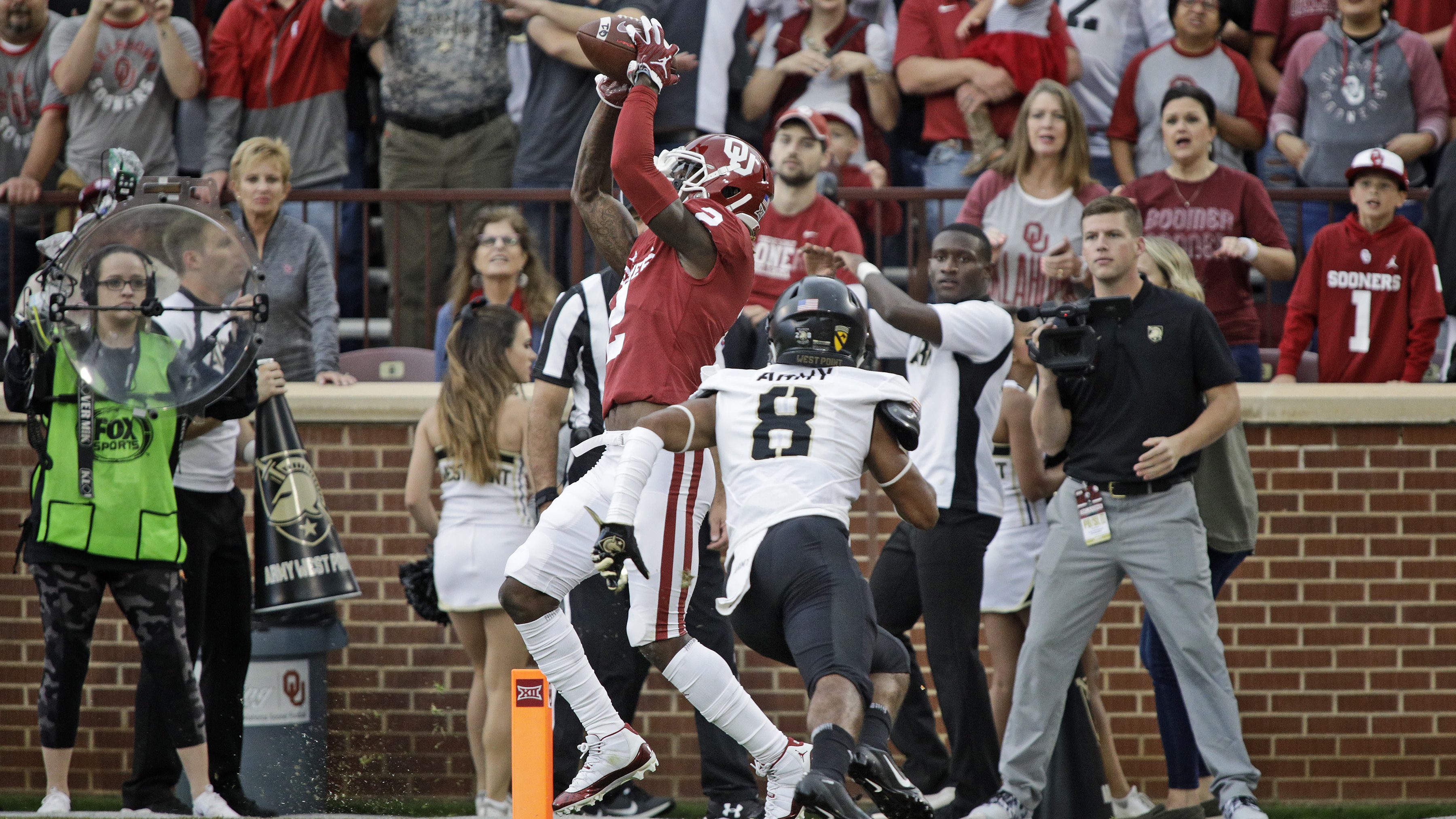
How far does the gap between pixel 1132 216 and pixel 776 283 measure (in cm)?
188

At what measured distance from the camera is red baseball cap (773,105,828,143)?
7.74 metres

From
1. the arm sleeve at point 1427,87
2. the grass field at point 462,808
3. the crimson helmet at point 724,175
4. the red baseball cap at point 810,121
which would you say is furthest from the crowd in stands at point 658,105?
the crimson helmet at point 724,175

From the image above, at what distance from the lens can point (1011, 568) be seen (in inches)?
281

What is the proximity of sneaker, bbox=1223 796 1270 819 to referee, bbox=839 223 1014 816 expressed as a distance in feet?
3.31

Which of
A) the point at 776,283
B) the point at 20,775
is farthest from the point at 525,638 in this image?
the point at 20,775

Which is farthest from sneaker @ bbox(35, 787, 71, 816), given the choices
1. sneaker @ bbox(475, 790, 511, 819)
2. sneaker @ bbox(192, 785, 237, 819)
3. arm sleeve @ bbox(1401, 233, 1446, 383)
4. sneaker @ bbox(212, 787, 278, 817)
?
arm sleeve @ bbox(1401, 233, 1446, 383)

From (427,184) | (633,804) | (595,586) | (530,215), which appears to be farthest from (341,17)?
(633,804)

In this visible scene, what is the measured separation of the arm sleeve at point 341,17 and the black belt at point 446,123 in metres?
0.52

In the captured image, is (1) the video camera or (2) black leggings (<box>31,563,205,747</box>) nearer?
(1) the video camera

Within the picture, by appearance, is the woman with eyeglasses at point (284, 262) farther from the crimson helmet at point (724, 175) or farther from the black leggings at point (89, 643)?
the crimson helmet at point (724, 175)

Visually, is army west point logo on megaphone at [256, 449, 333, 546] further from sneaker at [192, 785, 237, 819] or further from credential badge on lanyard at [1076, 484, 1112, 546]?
credential badge on lanyard at [1076, 484, 1112, 546]

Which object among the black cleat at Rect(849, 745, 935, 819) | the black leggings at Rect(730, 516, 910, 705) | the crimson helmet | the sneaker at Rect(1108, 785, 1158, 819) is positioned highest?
the crimson helmet

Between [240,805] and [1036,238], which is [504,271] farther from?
[240,805]

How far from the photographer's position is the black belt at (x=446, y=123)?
8.97 m
